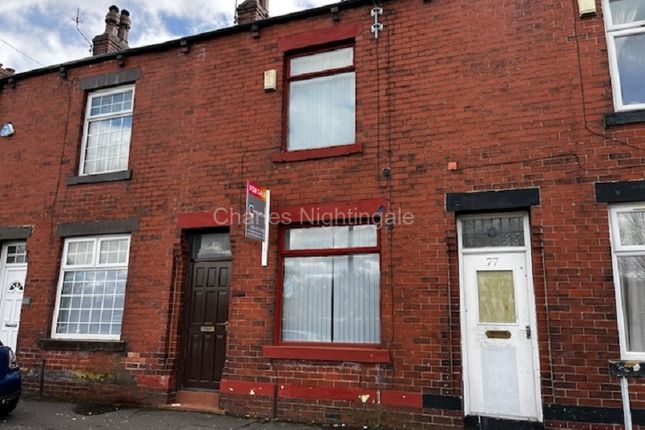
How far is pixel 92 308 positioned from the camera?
29.3 ft

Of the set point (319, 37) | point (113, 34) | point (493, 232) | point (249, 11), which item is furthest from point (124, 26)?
point (493, 232)

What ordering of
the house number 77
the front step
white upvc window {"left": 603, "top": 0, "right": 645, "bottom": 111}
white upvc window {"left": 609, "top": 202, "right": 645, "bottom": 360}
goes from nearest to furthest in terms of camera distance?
white upvc window {"left": 609, "top": 202, "right": 645, "bottom": 360} → white upvc window {"left": 603, "top": 0, "right": 645, "bottom": 111} → the house number 77 → the front step

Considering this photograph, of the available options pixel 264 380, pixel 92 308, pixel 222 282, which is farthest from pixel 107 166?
pixel 264 380

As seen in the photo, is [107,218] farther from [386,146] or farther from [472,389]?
[472,389]

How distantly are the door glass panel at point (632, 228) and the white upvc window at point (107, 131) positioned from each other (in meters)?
8.00

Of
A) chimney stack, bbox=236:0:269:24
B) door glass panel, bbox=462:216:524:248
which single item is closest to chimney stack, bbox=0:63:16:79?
chimney stack, bbox=236:0:269:24

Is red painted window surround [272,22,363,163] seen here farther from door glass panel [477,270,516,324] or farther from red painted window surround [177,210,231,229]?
door glass panel [477,270,516,324]

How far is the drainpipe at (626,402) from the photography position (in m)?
5.76

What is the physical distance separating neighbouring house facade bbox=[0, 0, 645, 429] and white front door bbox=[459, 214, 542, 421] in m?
0.03

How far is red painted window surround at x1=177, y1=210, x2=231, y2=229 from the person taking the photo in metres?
8.21

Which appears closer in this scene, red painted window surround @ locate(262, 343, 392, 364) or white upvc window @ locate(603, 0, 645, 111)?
white upvc window @ locate(603, 0, 645, 111)

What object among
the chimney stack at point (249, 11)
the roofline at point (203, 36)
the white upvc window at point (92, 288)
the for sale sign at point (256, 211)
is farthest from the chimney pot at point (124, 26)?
the for sale sign at point (256, 211)

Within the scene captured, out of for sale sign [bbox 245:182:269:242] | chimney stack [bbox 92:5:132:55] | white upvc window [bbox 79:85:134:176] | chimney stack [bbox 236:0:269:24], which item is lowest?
for sale sign [bbox 245:182:269:242]

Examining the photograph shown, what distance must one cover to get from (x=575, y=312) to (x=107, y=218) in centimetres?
754
